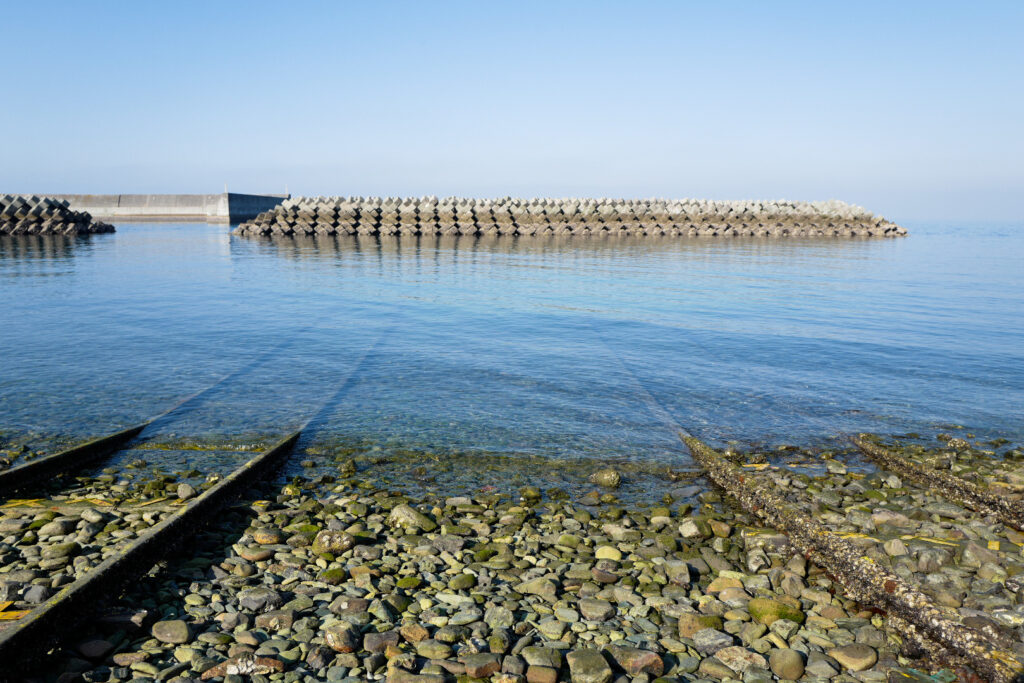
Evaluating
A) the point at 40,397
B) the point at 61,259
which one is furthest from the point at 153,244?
the point at 40,397

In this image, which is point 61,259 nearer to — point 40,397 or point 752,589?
point 40,397

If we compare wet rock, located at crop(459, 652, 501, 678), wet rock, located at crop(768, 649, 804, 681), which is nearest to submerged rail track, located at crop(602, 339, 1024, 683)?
wet rock, located at crop(768, 649, 804, 681)

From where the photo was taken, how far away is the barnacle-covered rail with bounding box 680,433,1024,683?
4.56m

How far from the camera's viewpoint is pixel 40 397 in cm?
1098

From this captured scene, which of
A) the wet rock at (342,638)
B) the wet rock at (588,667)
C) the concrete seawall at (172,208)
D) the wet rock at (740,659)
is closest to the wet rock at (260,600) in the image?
the wet rock at (342,638)

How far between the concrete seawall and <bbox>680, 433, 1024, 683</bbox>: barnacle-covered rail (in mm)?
92407

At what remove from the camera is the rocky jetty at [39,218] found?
183 feet

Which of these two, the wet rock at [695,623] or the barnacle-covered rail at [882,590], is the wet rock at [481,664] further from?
the barnacle-covered rail at [882,590]

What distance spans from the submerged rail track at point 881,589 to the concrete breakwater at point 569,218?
5531cm

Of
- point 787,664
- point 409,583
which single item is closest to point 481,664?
point 409,583

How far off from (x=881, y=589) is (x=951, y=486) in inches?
125

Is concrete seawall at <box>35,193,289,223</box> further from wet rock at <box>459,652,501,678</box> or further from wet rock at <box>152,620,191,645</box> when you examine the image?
wet rock at <box>459,652,501,678</box>

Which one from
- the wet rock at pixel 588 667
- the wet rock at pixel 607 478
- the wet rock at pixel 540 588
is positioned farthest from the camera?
the wet rock at pixel 607 478

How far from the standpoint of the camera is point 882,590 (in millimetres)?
5441
